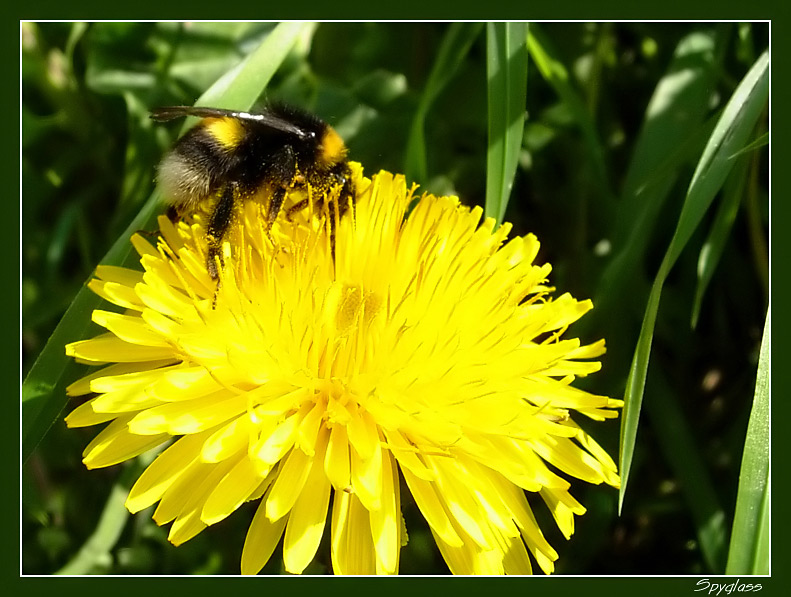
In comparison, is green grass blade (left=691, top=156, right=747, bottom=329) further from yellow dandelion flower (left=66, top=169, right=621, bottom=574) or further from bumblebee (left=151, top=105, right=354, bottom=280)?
bumblebee (left=151, top=105, right=354, bottom=280)

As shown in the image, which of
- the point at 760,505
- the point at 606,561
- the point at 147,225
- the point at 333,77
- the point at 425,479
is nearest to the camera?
the point at 425,479

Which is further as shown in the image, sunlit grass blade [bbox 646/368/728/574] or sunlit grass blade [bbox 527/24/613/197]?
sunlit grass blade [bbox 527/24/613/197]

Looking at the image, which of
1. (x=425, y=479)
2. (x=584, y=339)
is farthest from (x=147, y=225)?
(x=584, y=339)

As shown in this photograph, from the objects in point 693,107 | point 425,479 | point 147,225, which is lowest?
point 425,479

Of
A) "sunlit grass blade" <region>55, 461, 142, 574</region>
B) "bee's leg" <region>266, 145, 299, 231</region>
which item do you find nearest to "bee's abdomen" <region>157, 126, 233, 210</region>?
"bee's leg" <region>266, 145, 299, 231</region>

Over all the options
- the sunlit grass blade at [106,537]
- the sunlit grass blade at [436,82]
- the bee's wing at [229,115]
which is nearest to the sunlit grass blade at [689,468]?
the sunlit grass blade at [436,82]

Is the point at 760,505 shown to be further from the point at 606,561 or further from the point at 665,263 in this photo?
the point at 606,561

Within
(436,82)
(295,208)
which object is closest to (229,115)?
(295,208)

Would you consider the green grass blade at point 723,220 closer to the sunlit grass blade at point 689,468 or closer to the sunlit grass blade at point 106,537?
the sunlit grass blade at point 689,468
